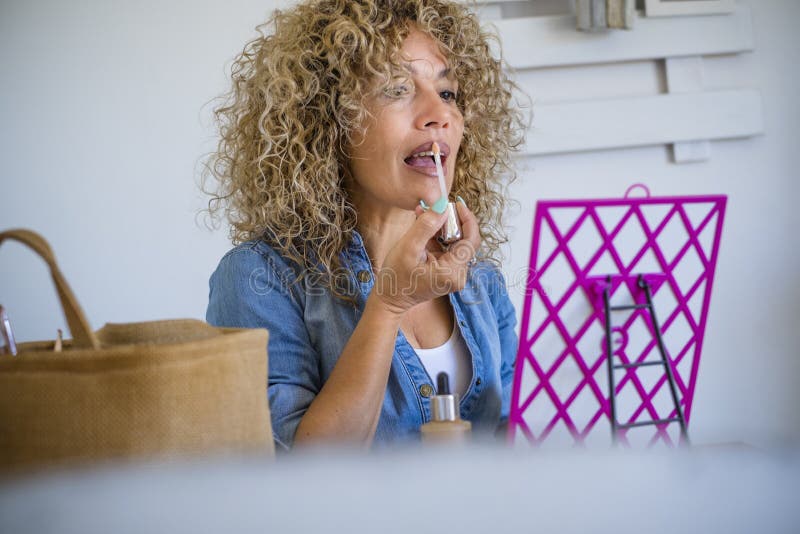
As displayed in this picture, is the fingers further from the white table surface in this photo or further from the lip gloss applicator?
the white table surface

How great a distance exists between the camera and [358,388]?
3.21ft

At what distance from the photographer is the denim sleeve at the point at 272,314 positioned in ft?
3.51

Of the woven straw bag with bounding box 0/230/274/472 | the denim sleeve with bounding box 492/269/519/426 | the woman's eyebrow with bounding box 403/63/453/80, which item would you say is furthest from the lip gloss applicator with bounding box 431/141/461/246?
the woven straw bag with bounding box 0/230/274/472

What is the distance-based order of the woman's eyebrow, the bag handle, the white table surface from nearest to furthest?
the white table surface
the bag handle
the woman's eyebrow

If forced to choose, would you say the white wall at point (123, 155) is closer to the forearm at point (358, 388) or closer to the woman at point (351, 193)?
the woman at point (351, 193)

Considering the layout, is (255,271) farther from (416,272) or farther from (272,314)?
(416,272)

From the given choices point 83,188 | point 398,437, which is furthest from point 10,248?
point 398,437

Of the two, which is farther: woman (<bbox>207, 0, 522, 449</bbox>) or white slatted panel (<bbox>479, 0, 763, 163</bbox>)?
white slatted panel (<bbox>479, 0, 763, 163</bbox>)

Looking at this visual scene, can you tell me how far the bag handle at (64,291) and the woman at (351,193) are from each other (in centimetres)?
47

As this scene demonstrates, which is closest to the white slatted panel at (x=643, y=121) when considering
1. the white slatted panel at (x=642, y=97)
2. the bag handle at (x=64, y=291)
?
the white slatted panel at (x=642, y=97)

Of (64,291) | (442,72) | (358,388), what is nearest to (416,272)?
(358,388)

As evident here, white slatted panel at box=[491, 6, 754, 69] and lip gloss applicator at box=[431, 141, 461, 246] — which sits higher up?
white slatted panel at box=[491, 6, 754, 69]

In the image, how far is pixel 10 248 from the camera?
193 centimetres

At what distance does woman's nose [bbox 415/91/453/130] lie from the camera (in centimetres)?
Result: 115
